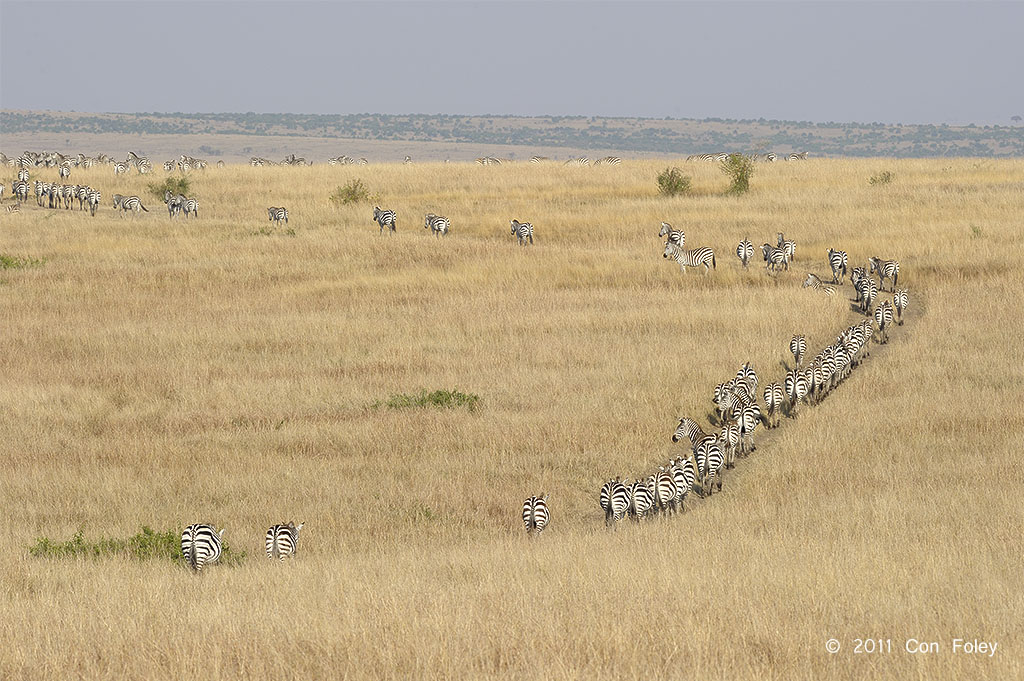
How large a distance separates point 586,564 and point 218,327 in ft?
50.6

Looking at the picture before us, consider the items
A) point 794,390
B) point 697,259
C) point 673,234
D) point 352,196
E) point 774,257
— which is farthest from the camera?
point 352,196

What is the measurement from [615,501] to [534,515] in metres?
0.94

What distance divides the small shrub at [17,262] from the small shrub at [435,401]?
55.9ft

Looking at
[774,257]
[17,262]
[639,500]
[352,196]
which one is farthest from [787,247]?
[17,262]

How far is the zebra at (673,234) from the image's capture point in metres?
31.7

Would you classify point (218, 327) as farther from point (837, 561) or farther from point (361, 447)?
point (837, 561)

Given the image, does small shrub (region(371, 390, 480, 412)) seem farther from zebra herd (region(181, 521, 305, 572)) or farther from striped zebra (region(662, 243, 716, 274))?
striped zebra (region(662, 243, 716, 274))

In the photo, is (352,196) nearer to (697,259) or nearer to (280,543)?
(697,259)

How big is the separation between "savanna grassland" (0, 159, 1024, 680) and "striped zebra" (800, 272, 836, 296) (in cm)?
45

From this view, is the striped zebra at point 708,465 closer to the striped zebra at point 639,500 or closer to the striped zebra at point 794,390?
the striped zebra at point 639,500

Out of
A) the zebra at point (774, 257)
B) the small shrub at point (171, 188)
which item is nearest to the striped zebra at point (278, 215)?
the small shrub at point (171, 188)

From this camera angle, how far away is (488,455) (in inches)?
529

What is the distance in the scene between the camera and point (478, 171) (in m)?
54.0

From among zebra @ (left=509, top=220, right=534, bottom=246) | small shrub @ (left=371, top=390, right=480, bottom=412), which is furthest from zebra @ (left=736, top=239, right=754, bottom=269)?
small shrub @ (left=371, top=390, right=480, bottom=412)
